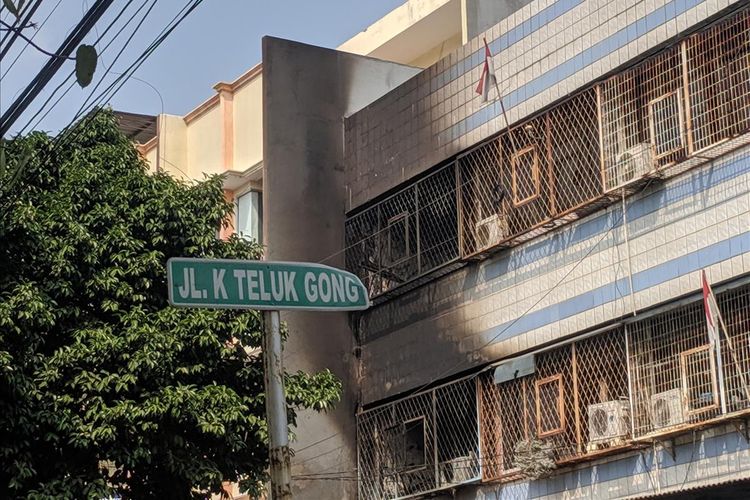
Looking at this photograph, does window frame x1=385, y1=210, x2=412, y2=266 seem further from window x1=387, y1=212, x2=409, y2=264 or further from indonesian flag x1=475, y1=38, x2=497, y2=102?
indonesian flag x1=475, y1=38, x2=497, y2=102

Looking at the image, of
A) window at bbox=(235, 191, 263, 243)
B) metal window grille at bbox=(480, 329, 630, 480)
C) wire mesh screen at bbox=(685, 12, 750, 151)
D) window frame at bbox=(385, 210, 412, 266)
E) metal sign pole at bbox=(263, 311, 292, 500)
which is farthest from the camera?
window at bbox=(235, 191, 263, 243)

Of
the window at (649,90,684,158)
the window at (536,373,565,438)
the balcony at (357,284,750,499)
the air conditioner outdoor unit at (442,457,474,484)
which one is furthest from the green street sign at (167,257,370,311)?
the air conditioner outdoor unit at (442,457,474,484)

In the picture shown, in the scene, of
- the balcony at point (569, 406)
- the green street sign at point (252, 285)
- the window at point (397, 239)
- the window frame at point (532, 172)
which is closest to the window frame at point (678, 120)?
the balcony at point (569, 406)

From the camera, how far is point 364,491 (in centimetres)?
1884

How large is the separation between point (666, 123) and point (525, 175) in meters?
2.44

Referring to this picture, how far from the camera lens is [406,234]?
1895cm

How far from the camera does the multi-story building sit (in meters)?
13.8

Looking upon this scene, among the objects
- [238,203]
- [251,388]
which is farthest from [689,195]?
[238,203]

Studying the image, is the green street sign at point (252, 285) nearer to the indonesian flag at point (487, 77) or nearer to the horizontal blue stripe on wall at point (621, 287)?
the horizontal blue stripe on wall at point (621, 287)

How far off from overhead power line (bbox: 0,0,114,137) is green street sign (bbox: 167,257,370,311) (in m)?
1.11

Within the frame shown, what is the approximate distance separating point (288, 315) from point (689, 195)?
674 centimetres

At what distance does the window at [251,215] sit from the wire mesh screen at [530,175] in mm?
4762

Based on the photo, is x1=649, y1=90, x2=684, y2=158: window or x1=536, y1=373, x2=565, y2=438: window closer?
x1=649, y1=90, x2=684, y2=158: window

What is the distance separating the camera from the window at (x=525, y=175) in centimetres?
1642
